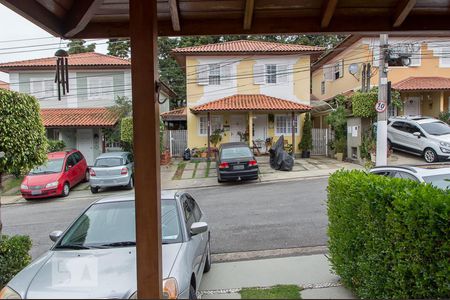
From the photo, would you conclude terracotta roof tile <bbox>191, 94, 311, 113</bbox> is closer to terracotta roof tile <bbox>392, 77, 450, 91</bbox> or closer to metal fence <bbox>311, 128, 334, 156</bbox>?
metal fence <bbox>311, 128, 334, 156</bbox>

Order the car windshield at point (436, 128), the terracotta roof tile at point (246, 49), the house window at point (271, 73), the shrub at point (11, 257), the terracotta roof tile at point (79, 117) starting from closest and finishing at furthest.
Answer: the shrub at point (11, 257) → the car windshield at point (436, 128) → the terracotta roof tile at point (79, 117) → the terracotta roof tile at point (246, 49) → the house window at point (271, 73)

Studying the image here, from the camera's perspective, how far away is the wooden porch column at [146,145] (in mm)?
2820

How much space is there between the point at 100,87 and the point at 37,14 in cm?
2252

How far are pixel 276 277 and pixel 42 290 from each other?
345cm

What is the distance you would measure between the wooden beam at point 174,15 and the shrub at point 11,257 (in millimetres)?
3860

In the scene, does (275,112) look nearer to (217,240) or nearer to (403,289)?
(217,240)

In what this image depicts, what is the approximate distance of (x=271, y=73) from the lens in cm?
2516

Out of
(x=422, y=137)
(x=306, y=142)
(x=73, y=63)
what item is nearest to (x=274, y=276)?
(x=422, y=137)

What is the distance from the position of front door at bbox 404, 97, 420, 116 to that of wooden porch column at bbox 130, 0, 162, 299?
24.9m

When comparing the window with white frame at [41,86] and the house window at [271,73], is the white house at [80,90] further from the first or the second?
the house window at [271,73]

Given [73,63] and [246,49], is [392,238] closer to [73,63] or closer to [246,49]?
[246,49]

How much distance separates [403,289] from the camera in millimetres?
3795

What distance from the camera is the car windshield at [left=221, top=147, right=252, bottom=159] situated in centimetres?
1678

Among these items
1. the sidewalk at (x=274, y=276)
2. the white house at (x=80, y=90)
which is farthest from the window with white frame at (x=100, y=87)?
the sidewalk at (x=274, y=276)
